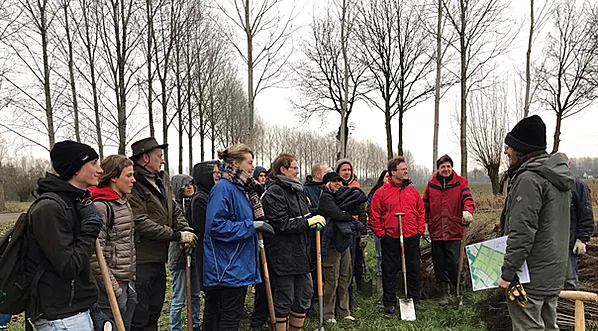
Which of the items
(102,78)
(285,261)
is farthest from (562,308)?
(102,78)

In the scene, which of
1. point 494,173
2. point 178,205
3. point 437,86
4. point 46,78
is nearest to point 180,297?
point 178,205

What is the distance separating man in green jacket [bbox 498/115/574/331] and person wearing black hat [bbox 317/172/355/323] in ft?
7.59

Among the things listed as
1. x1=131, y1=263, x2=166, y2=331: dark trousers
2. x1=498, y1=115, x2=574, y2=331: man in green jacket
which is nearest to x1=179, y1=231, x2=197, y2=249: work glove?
x1=131, y1=263, x2=166, y2=331: dark trousers

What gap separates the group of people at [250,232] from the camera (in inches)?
103

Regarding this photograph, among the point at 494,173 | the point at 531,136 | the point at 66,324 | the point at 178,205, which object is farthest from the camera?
Answer: the point at 494,173

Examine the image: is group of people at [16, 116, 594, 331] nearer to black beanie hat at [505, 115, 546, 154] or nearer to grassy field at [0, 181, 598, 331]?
black beanie hat at [505, 115, 546, 154]

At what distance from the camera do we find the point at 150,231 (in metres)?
3.71

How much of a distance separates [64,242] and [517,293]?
2994 millimetres

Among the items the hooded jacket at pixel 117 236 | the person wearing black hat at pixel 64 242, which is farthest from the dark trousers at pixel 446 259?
the person wearing black hat at pixel 64 242

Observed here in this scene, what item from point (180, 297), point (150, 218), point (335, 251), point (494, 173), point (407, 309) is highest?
point (494, 173)

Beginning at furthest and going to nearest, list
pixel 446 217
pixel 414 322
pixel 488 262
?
pixel 446 217, pixel 414 322, pixel 488 262

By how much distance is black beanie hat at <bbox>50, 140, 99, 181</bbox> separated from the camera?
2.70 metres

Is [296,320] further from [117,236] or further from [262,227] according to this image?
[117,236]

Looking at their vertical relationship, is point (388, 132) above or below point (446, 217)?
above
